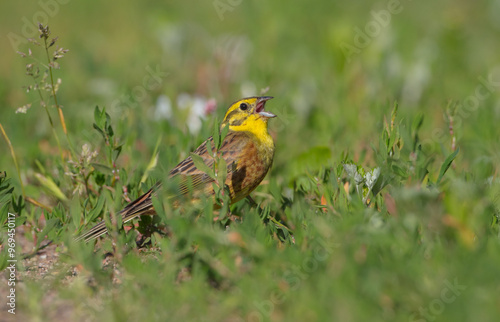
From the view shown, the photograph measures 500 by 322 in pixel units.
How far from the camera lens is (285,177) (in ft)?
16.7

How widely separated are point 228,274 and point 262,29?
5191 mm

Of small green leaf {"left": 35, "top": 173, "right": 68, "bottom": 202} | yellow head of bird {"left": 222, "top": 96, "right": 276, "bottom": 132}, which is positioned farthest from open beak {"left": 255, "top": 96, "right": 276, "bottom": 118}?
small green leaf {"left": 35, "top": 173, "right": 68, "bottom": 202}

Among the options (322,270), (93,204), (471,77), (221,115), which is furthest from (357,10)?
(322,270)

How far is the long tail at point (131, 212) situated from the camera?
385 centimetres

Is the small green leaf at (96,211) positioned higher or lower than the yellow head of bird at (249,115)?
lower

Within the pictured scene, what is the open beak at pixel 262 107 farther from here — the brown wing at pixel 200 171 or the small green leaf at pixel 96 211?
the small green leaf at pixel 96 211

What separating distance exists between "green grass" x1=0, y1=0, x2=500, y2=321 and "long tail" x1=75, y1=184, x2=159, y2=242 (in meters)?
0.10

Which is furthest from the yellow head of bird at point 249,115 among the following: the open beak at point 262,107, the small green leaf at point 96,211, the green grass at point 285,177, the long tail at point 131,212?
the small green leaf at point 96,211

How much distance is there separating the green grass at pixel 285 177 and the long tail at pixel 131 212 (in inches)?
4.0

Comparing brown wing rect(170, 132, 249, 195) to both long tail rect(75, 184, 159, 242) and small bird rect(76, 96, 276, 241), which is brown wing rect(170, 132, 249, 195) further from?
long tail rect(75, 184, 159, 242)

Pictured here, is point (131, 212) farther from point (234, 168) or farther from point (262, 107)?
point (262, 107)

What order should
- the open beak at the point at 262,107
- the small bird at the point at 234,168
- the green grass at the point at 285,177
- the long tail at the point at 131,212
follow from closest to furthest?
the green grass at the point at 285,177 → the long tail at the point at 131,212 → the small bird at the point at 234,168 → the open beak at the point at 262,107

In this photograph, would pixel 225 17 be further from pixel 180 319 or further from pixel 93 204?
pixel 180 319

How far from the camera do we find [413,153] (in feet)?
13.4
